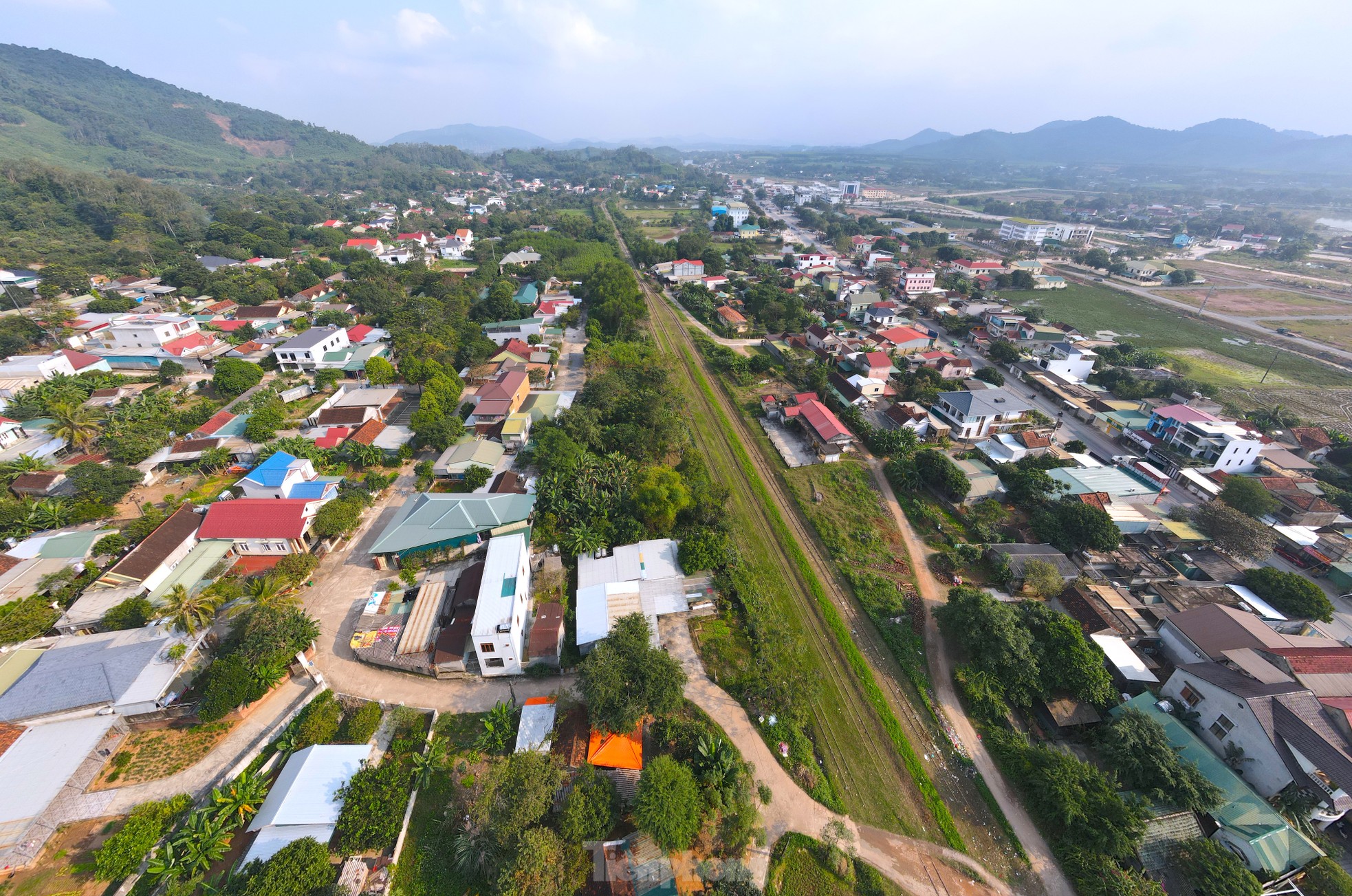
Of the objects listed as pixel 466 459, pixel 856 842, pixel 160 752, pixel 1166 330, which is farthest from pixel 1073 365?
pixel 160 752

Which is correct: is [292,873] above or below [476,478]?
below

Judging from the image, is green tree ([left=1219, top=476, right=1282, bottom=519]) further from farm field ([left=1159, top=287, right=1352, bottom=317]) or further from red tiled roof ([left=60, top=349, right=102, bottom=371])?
red tiled roof ([left=60, top=349, right=102, bottom=371])

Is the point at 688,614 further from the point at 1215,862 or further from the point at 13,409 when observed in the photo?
the point at 13,409

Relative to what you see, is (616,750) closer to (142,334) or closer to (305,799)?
(305,799)

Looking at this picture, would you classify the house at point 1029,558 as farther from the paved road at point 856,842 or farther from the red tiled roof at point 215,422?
the red tiled roof at point 215,422

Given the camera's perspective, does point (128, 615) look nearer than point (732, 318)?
Yes

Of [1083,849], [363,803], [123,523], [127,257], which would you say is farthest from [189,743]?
[127,257]

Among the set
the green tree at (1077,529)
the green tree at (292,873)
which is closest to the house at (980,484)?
the green tree at (1077,529)
